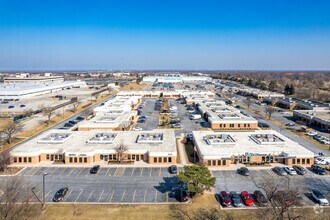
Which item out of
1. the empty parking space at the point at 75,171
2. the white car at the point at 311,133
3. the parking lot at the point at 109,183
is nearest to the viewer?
the parking lot at the point at 109,183

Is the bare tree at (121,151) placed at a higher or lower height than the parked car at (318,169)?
higher

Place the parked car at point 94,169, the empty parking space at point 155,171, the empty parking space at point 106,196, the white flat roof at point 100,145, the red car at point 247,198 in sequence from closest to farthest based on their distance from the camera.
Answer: the red car at point 247,198
the empty parking space at point 106,196
the empty parking space at point 155,171
the parked car at point 94,169
the white flat roof at point 100,145

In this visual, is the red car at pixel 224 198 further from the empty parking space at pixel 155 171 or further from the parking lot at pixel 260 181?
the empty parking space at pixel 155 171

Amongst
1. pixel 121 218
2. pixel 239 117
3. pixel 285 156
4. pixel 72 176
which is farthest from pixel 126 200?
pixel 239 117

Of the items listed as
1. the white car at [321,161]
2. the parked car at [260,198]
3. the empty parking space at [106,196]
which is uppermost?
the white car at [321,161]

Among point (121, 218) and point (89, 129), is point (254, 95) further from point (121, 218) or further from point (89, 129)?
point (121, 218)

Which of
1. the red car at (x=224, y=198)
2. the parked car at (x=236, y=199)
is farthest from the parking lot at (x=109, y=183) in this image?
the parked car at (x=236, y=199)

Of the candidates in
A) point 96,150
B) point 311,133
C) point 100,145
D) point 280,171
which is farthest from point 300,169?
point 100,145
